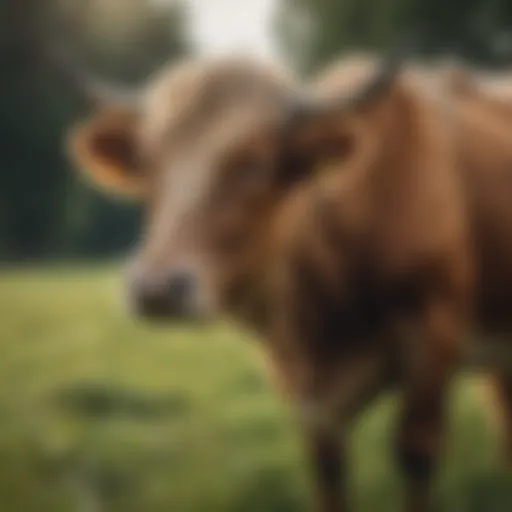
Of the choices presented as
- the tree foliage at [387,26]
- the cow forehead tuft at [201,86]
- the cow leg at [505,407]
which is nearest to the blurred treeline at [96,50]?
the tree foliage at [387,26]

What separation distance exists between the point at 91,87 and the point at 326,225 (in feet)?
0.54

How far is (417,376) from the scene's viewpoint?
0.72 m

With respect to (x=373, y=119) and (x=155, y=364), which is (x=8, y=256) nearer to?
(x=155, y=364)

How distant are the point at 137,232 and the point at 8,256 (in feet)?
0.38

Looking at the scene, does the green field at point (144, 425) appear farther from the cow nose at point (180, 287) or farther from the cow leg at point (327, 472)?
the cow nose at point (180, 287)

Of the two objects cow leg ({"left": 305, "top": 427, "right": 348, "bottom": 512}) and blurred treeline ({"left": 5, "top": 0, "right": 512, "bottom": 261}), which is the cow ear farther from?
cow leg ({"left": 305, "top": 427, "right": 348, "bottom": 512})

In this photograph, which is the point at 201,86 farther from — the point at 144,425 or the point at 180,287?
the point at 144,425

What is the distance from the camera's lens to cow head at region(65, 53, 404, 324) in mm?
601

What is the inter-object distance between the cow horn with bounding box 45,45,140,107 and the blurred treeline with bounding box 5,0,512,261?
0.04 feet

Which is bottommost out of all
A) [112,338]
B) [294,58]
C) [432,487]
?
[432,487]

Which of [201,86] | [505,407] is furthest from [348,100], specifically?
[505,407]

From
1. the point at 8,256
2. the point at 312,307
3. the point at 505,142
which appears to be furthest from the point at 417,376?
the point at 8,256

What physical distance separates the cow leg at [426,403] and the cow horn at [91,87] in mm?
218

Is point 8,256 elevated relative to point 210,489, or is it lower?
elevated
